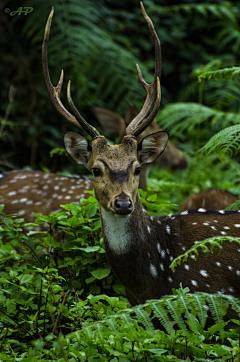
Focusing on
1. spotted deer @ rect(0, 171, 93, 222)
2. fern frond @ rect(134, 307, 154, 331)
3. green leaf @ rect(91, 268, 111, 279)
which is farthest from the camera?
spotted deer @ rect(0, 171, 93, 222)

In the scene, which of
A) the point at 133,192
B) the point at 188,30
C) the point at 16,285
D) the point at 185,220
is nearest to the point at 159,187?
the point at 185,220

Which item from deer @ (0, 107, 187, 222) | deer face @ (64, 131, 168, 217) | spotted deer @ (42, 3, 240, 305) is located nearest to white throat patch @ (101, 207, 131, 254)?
spotted deer @ (42, 3, 240, 305)

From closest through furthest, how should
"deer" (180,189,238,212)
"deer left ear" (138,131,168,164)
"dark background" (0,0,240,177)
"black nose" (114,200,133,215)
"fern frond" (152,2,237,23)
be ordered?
"black nose" (114,200,133,215) < "deer left ear" (138,131,168,164) < "deer" (180,189,238,212) < "dark background" (0,0,240,177) < "fern frond" (152,2,237,23)

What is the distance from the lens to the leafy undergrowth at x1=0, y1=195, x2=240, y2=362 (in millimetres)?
1819

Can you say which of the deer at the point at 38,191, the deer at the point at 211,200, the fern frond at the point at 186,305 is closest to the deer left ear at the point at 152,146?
the deer at the point at 38,191

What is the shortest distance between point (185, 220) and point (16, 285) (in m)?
1.15

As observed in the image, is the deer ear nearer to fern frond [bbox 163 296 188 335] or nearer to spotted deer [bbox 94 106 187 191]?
fern frond [bbox 163 296 188 335]

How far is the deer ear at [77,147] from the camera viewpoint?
9.78ft

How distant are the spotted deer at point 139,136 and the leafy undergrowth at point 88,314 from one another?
158cm

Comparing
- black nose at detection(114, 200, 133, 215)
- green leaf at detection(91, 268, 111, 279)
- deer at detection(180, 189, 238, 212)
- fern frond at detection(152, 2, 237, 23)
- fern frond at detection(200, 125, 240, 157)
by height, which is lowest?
green leaf at detection(91, 268, 111, 279)

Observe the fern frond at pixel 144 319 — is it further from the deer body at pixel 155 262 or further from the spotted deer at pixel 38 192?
the spotted deer at pixel 38 192

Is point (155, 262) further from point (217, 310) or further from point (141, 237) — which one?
point (217, 310)

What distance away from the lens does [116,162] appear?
2.72 meters

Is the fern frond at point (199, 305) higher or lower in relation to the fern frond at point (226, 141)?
lower
